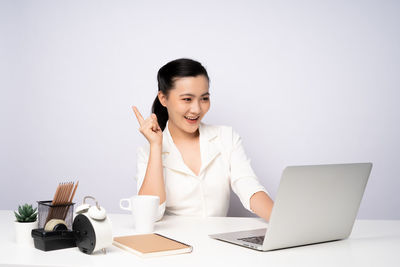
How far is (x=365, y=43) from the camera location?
285 cm

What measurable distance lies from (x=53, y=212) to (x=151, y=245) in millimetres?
309

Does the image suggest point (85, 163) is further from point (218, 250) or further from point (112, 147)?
point (218, 250)

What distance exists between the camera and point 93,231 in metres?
1.08

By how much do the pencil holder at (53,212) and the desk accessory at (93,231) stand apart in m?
0.12

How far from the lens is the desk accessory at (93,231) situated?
3.52 feet

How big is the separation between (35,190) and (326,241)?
2504 mm

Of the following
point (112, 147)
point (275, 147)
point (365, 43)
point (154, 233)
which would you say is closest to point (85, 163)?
point (112, 147)

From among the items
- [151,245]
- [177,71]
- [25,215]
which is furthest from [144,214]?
[177,71]

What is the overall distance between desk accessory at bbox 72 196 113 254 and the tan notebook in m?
0.07

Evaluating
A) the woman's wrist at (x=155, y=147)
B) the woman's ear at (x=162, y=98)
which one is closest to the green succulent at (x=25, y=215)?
the woman's wrist at (x=155, y=147)

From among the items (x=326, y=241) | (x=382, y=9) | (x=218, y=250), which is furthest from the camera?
(x=382, y=9)

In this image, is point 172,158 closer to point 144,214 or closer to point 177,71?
point 177,71

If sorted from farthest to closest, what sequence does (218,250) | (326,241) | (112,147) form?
(112,147), (326,241), (218,250)

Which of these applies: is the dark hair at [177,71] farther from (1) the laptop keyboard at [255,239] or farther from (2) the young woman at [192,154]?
(1) the laptop keyboard at [255,239]
